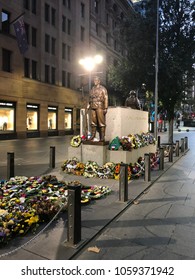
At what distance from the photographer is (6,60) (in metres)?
25.1

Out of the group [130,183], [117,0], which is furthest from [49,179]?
[117,0]

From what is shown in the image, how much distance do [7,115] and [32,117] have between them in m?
3.79

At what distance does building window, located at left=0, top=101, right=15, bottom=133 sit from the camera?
2478 cm

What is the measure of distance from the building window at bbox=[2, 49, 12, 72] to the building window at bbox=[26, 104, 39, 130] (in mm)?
4313

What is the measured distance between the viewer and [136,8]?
19.1 meters

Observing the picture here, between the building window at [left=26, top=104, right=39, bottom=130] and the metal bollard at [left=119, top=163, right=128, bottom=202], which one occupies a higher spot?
the building window at [left=26, top=104, right=39, bottom=130]

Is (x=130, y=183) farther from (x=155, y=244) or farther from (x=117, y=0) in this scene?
(x=117, y=0)

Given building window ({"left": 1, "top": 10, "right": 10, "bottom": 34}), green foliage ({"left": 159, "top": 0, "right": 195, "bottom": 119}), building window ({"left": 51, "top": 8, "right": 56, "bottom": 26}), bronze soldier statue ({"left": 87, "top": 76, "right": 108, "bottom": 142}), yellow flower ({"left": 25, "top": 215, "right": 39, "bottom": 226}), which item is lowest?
yellow flower ({"left": 25, "top": 215, "right": 39, "bottom": 226})

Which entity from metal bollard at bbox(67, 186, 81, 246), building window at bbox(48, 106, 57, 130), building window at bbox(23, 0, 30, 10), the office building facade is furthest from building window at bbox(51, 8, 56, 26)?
metal bollard at bbox(67, 186, 81, 246)

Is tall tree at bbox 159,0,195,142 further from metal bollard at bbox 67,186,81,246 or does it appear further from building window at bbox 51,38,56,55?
building window at bbox 51,38,56,55

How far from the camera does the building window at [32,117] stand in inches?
1106

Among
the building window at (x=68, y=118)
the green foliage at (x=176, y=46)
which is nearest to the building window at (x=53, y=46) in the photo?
the building window at (x=68, y=118)

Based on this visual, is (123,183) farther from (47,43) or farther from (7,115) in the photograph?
(47,43)

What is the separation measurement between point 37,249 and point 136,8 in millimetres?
18902
